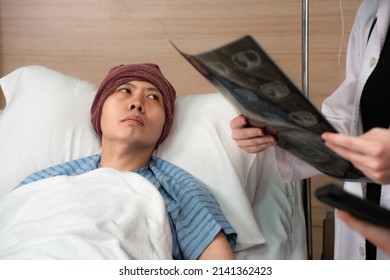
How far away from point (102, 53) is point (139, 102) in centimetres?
69

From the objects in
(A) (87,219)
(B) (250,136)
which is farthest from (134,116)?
(B) (250,136)

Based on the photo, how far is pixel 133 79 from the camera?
71.6 inches

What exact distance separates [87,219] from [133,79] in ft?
1.89

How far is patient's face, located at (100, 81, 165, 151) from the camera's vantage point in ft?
5.57

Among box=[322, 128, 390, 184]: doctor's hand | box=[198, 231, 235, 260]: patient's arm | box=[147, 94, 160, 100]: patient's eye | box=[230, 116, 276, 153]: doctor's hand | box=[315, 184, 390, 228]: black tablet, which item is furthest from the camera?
box=[147, 94, 160, 100]: patient's eye

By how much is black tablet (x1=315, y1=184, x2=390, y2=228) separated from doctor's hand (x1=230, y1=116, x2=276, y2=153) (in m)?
0.53

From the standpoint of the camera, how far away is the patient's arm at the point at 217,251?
4.83ft

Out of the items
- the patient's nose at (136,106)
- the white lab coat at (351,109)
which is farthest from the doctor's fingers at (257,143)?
the patient's nose at (136,106)

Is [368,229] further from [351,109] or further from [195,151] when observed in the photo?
[195,151]

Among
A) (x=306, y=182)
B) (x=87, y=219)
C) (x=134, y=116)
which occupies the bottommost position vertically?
(x=306, y=182)

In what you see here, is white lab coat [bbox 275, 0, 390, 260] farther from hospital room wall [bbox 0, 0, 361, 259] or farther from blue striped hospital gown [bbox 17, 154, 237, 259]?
hospital room wall [bbox 0, 0, 361, 259]

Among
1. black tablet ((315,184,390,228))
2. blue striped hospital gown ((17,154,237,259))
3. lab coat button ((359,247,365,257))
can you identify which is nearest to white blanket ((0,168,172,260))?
blue striped hospital gown ((17,154,237,259))

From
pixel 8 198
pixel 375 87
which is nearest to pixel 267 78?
pixel 375 87

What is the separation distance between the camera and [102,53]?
2.36m
